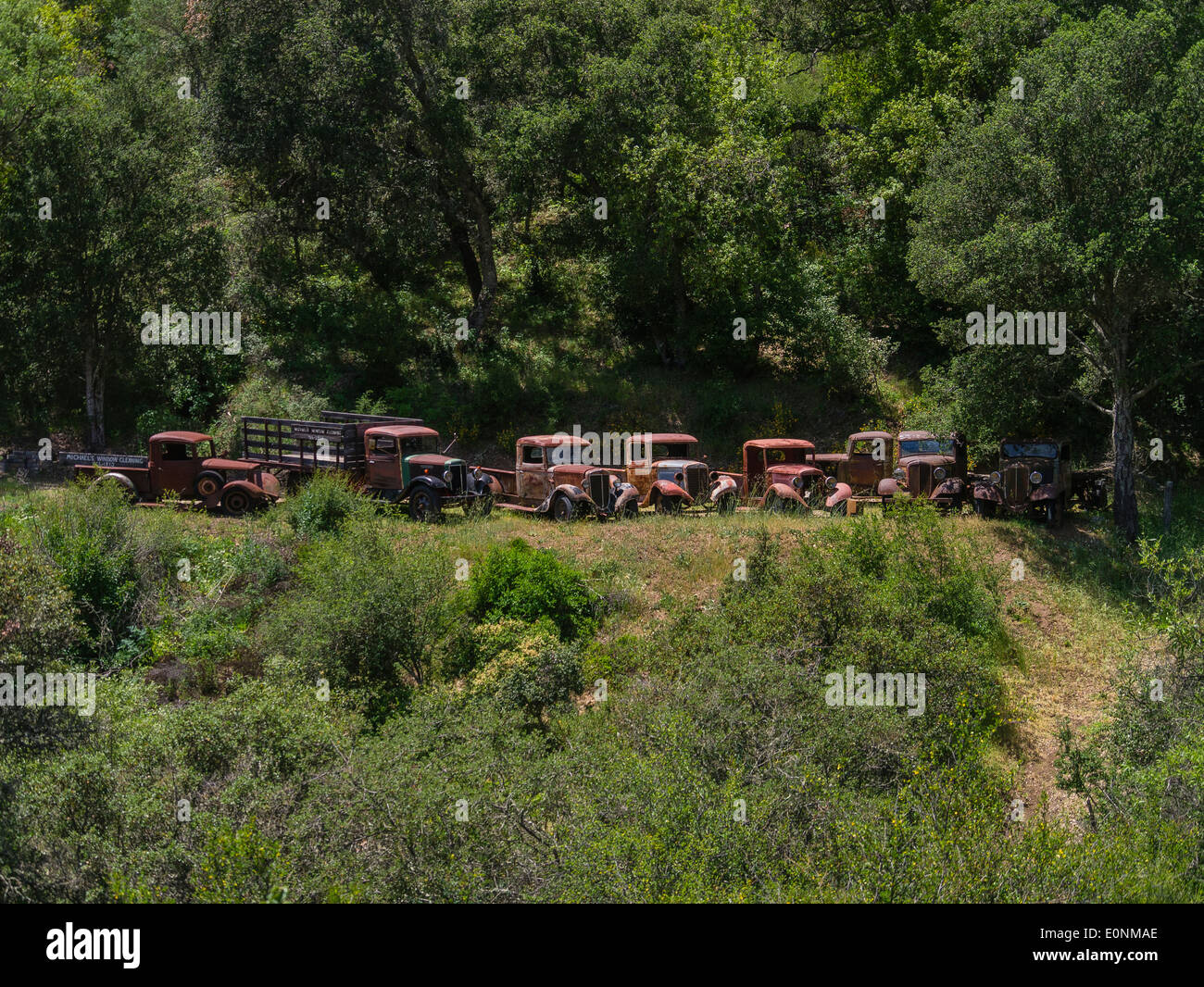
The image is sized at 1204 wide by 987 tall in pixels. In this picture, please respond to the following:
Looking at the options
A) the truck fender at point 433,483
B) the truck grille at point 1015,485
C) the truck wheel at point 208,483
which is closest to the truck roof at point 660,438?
the truck fender at point 433,483

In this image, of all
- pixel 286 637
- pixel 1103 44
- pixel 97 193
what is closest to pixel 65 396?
pixel 97 193

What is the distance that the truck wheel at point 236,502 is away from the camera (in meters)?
26.7

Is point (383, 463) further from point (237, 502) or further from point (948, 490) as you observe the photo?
point (948, 490)

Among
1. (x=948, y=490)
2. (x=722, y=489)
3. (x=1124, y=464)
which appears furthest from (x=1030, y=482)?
(x=722, y=489)

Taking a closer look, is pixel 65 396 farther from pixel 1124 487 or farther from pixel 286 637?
pixel 1124 487

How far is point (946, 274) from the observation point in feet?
86.4

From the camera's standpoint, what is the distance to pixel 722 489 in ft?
87.8

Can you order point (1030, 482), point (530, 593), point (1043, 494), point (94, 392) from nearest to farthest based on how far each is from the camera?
point (530, 593) < point (1043, 494) < point (1030, 482) < point (94, 392)

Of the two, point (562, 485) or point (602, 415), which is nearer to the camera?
point (562, 485)

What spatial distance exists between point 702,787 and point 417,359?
2334cm

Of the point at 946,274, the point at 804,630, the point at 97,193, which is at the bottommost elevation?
the point at 804,630

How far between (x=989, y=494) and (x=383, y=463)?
14.0 metres

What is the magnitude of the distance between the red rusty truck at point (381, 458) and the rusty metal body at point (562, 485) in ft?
2.81

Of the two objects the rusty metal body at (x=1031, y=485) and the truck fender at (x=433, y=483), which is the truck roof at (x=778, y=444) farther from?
the truck fender at (x=433, y=483)
